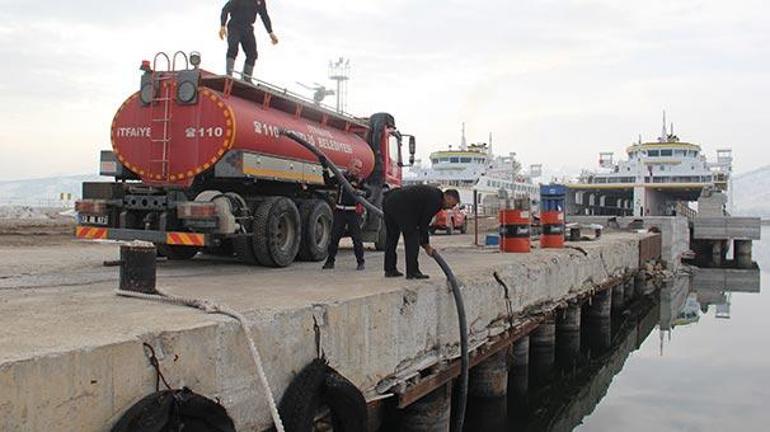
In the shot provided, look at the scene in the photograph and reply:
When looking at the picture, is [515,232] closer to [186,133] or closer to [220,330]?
[186,133]

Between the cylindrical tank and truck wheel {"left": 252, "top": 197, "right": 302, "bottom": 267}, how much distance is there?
75 cm

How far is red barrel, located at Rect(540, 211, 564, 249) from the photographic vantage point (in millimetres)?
14789

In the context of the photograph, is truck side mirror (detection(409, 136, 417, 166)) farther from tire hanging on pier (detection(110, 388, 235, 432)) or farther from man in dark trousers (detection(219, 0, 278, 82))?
tire hanging on pier (detection(110, 388, 235, 432))

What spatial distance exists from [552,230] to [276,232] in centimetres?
728

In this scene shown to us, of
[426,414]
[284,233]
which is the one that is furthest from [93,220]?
[426,414]

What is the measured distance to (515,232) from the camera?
1299 centimetres

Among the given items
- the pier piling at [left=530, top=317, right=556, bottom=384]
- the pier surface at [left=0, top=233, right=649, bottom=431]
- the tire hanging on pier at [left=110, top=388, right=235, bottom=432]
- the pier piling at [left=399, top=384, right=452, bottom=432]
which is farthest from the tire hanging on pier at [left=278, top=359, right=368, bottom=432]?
the pier piling at [left=530, top=317, right=556, bottom=384]

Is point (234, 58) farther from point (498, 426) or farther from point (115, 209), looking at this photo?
point (498, 426)

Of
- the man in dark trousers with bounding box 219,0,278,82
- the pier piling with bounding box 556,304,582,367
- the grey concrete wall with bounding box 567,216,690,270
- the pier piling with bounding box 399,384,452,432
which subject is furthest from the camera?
the grey concrete wall with bounding box 567,216,690,270

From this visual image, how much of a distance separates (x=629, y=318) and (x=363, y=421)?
15.3m

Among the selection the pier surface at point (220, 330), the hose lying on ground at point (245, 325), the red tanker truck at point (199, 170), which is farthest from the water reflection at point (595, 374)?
the hose lying on ground at point (245, 325)

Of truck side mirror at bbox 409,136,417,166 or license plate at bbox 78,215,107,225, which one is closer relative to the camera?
license plate at bbox 78,215,107,225

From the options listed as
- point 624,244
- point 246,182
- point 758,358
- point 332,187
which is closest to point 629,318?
point 624,244

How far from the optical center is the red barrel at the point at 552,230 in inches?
582
